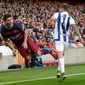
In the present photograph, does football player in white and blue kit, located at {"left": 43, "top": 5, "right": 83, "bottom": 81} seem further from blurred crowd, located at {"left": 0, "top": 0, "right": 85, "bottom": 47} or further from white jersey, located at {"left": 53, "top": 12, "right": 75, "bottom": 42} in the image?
Answer: blurred crowd, located at {"left": 0, "top": 0, "right": 85, "bottom": 47}

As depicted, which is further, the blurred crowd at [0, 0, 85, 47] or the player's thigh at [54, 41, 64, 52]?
the blurred crowd at [0, 0, 85, 47]

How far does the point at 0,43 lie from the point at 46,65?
2110 millimetres

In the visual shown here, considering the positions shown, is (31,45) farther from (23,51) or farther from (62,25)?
(62,25)

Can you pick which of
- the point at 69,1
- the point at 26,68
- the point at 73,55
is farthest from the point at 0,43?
the point at 69,1

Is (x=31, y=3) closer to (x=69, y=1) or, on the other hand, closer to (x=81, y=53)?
(x=69, y=1)

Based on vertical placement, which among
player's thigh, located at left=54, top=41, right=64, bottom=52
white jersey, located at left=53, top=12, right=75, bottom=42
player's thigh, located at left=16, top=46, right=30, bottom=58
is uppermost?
white jersey, located at left=53, top=12, right=75, bottom=42

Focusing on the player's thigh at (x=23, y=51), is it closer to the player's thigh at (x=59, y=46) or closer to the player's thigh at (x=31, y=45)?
the player's thigh at (x=31, y=45)

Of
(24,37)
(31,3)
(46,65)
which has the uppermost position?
(31,3)

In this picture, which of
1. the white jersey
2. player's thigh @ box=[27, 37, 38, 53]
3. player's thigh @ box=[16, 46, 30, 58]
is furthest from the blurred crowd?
the white jersey

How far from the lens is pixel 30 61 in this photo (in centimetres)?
1509

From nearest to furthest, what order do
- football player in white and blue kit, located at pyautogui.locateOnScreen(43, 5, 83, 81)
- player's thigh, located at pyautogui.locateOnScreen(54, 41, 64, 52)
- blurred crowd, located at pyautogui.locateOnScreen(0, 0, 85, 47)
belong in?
football player in white and blue kit, located at pyautogui.locateOnScreen(43, 5, 83, 81)
player's thigh, located at pyautogui.locateOnScreen(54, 41, 64, 52)
blurred crowd, located at pyautogui.locateOnScreen(0, 0, 85, 47)

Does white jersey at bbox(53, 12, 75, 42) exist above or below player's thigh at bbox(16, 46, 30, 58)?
above

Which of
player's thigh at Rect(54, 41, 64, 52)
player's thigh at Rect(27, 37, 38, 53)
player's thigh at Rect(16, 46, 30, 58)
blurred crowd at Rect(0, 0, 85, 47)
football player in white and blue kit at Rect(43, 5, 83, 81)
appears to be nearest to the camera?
football player in white and blue kit at Rect(43, 5, 83, 81)

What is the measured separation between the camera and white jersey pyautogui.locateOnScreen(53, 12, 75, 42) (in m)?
10.5
